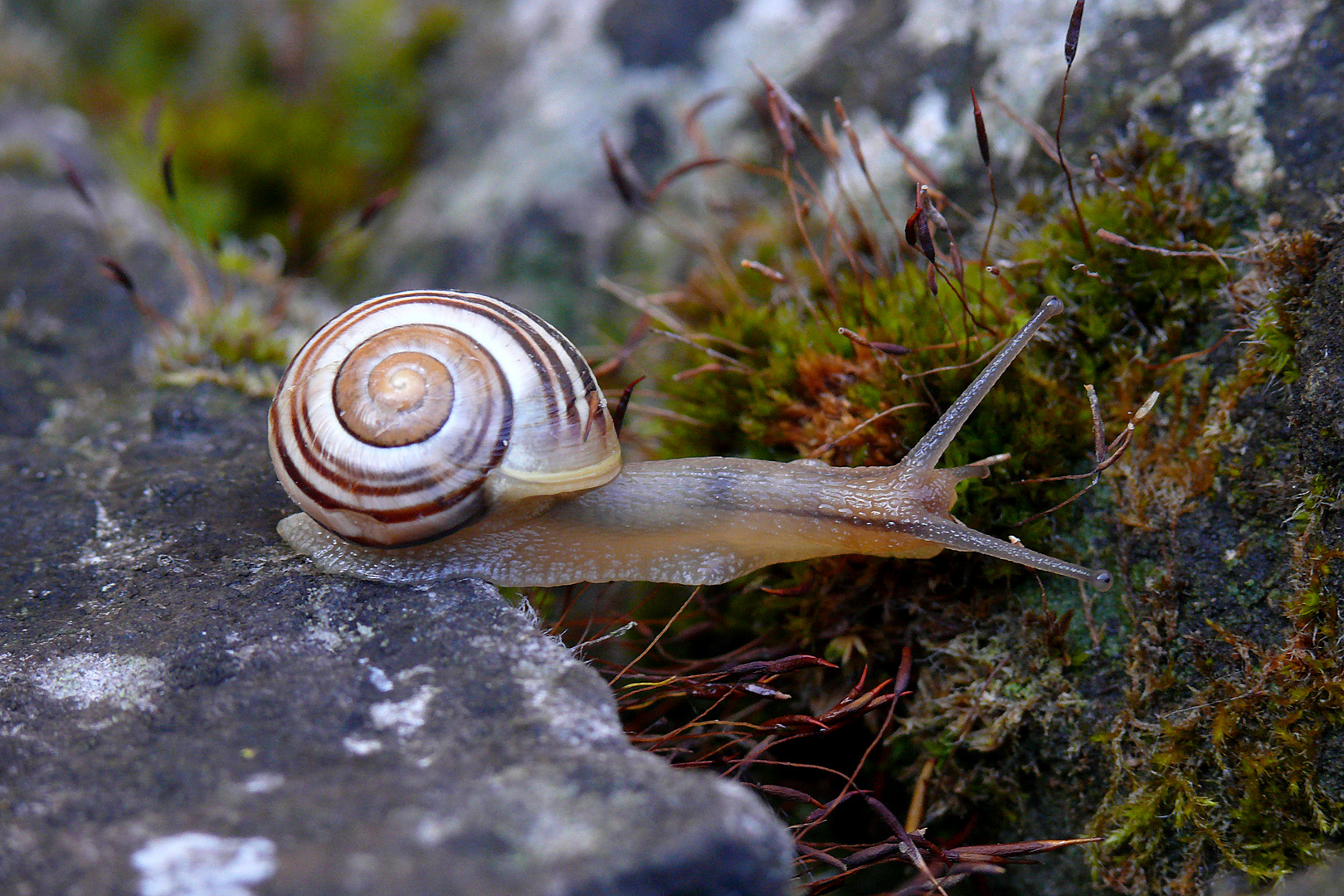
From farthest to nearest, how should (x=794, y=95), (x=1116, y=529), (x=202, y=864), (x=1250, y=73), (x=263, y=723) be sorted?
(x=794, y=95) → (x=1250, y=73) → (x=1116, y=529) → (x=263, y=723) → (x=202, y=864)

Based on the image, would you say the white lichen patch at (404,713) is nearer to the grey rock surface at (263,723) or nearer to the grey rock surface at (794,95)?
the grey rock surface at (263,723)

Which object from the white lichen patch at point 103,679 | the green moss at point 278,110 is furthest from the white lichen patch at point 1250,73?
the green moss at point 278,110

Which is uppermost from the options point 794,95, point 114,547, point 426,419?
point 794,95

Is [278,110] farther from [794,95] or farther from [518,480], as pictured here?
[518,480]

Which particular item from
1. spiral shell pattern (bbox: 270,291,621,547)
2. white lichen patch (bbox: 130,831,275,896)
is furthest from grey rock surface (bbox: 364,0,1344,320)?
white lichen patch (bbox: 130,831,275,896)

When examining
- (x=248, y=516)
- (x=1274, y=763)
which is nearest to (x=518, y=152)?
(x=248, y=516)

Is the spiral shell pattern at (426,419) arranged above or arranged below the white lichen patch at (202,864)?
above

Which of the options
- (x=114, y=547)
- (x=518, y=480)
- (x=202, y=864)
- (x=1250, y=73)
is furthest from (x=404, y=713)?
(x=1250, y=73)
